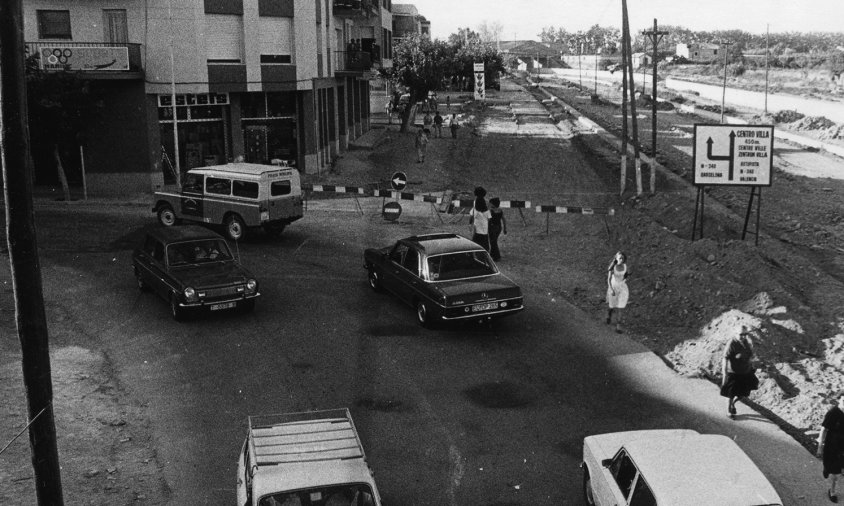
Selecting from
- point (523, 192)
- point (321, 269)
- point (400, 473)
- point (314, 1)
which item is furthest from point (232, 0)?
point (400, 473)

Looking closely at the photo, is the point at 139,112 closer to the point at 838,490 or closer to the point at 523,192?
the point at 523,192

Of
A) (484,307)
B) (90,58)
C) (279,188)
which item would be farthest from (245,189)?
(90,58)

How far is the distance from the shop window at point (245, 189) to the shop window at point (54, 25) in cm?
1319

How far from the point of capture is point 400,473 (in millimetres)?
10766

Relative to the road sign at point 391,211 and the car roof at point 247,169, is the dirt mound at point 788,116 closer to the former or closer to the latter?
the road sign at point 391,211

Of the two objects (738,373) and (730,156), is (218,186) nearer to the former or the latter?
(730,156)

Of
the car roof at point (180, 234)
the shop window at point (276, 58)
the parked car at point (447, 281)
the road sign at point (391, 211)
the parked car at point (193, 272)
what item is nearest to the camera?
the parked car at point (447, 281)

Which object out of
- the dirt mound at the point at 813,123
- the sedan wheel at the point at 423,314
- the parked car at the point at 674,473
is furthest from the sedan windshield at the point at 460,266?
the dirt mound at the point at 813,123

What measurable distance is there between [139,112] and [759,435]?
26370mm

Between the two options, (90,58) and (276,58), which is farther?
(276,58)

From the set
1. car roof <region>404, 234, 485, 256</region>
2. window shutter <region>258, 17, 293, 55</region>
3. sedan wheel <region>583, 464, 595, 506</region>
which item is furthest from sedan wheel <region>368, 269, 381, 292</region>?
window shutter <region>258, 17, 293, 55</region>

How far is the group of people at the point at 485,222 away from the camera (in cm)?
2097

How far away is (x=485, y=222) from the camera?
68.8 ft

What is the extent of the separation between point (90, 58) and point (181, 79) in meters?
3.35
